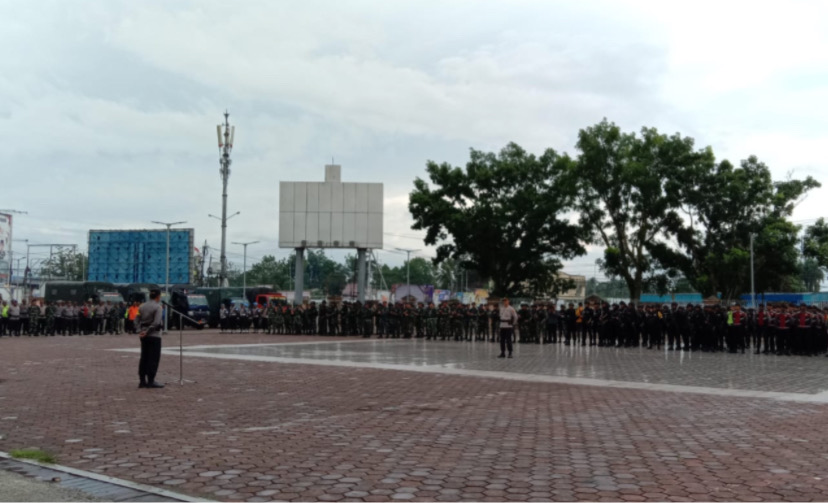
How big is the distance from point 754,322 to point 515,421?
1816 cm

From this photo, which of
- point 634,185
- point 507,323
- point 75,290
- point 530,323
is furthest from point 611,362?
point 75,290

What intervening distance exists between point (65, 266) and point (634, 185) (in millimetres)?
87562

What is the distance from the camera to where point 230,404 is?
11.0 metres

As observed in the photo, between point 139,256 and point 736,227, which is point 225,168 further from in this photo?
point 736,227

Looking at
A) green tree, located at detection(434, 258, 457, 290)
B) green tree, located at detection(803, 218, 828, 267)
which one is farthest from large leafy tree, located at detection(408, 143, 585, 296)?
green tree, located at detection(434, 258, 457, 290)

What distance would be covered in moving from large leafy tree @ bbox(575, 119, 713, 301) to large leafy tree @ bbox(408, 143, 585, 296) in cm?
237

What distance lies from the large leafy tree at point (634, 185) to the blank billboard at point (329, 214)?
1230cm

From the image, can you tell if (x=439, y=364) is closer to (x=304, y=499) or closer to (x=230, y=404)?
(x=230, y=404)

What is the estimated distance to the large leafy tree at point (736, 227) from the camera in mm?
41250

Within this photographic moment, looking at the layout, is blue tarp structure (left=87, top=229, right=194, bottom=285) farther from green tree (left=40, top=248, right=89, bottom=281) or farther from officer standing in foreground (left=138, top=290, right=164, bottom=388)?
green tree (left=40, top=248, right=89, bottom=281)

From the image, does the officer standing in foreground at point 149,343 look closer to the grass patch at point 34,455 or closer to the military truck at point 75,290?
the grass patch at point 34,455

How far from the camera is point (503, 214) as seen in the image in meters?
45.8

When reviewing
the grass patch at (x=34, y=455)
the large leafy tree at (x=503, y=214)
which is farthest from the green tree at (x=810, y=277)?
the grass patch at (x=34, y=455)

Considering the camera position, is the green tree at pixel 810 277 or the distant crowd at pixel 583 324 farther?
the green tree at pixel 810 277
